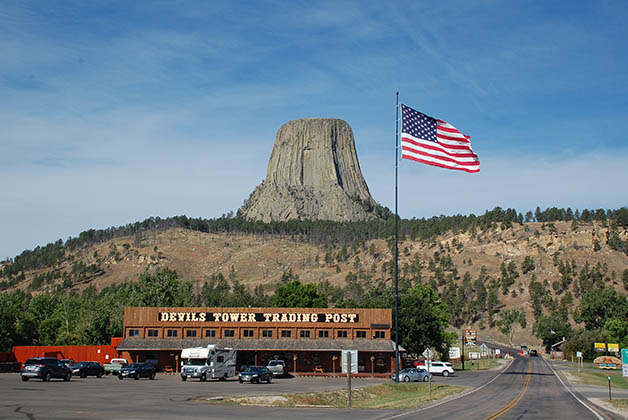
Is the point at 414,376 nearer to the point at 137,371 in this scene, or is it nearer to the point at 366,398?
the point at 366,398

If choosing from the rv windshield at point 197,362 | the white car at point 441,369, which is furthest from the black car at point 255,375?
the white car at point 441,369

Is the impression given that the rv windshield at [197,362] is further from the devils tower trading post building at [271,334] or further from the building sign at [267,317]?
the building sign at [267,317]

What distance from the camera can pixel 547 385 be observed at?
58969 mm

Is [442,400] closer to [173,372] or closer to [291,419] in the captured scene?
[291,419]

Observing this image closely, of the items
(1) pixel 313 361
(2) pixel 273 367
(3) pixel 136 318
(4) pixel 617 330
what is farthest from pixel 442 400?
(4) pixel 617 330

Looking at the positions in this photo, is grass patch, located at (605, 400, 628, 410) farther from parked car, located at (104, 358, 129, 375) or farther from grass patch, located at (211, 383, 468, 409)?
parked car, located at (104, 358, 129, 375)

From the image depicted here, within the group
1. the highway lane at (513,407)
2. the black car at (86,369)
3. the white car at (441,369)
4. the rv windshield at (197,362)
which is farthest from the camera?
the white car at (441,369)

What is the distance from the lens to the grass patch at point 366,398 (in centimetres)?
3747

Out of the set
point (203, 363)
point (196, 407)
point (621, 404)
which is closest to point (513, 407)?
point (621, 404)

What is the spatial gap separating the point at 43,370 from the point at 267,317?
1294 inches

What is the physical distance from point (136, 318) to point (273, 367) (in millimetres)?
20477

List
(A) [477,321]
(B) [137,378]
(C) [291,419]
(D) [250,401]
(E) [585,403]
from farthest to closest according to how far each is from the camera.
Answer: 1. (A) [477,321]
2. (B) [137,378]
3. (E) [585,403]
4. (D) [250,401]
5. (C) [291,419]

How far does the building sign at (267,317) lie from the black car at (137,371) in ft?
58.3

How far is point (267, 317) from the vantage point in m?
77.2
